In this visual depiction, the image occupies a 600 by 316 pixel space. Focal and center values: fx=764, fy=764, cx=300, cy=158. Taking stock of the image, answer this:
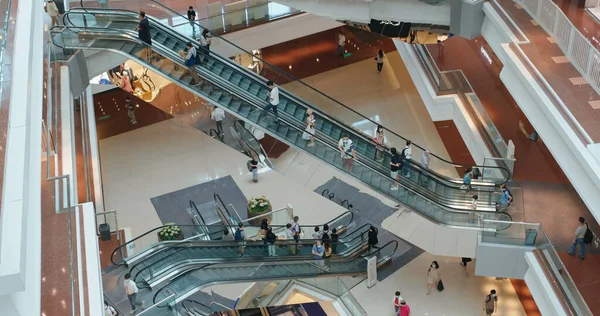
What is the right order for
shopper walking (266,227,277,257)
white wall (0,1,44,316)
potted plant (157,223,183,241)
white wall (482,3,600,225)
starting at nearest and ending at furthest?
white wall (0,1,44,316) → white wall (482,3,600,225) → shopper walking (266,227,277,257) → potted plant (157,223,183,241)

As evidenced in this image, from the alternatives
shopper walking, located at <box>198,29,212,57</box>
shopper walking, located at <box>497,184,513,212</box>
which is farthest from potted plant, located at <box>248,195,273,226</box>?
shopper walking, located at <box>497,184,513,212</box>

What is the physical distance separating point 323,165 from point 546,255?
19.7ft

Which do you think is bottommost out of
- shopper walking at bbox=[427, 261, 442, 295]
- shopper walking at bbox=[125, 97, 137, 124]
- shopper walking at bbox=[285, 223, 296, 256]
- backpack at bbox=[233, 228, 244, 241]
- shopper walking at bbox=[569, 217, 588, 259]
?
shopper walking at bbox=[427, 261, 442, 295]

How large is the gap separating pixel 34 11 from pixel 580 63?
385 inches

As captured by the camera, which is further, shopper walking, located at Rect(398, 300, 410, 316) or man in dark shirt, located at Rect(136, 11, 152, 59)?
shopper walking, located at Rect(398, 300, 410, 316)

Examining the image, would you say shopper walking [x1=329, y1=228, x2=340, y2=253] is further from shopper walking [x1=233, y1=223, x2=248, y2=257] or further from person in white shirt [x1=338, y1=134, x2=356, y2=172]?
shopper walking [x1=233, y1=223, x2=248, y2=257]

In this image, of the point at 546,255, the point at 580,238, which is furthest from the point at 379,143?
the point at 580,238

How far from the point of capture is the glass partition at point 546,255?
1504 centimetres

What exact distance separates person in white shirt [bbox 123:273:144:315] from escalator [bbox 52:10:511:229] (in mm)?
5113

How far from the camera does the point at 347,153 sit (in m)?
19.2

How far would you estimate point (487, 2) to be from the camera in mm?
17750

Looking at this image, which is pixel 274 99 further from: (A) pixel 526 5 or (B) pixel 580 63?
A: (B) pixel 580 63

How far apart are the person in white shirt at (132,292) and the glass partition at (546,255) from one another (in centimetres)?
797

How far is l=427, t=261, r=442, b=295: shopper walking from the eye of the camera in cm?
1964
